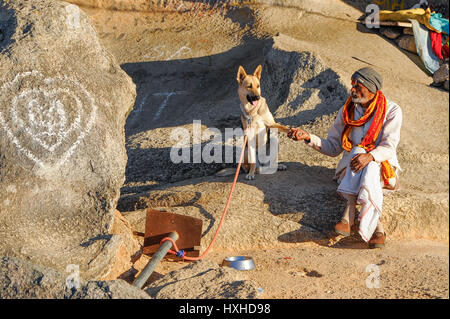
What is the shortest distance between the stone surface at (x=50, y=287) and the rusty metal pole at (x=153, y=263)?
1.71ft

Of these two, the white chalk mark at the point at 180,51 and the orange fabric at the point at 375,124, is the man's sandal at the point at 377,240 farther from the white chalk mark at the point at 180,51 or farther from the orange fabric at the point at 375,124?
the white chalk mark at the point at 180,51

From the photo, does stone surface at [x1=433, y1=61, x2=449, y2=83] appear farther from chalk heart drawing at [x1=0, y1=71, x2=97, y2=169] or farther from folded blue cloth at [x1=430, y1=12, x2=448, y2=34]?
chalk heart drawing at [x1=0, y1=71, x2=97, y2=169]

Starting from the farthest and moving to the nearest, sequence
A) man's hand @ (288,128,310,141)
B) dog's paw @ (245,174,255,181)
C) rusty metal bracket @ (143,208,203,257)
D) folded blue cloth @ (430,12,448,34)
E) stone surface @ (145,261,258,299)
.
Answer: folded blue cloth @ (430,12,448,34) → dog's paw @ (245,174,255,181) → man's hand @ (288,128,310,141) → rusty metal bracket @ (143,208,203,257) → stone surface @ (145,261,258,299)

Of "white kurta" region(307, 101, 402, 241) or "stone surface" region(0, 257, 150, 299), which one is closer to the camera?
"stone surface" region(0, 257, 150, 299)

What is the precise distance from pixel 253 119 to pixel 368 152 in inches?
68.1

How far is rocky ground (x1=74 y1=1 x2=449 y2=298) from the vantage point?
4160mm

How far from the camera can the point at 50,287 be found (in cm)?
312

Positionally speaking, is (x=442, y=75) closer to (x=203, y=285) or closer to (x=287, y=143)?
(x=287, y=143)

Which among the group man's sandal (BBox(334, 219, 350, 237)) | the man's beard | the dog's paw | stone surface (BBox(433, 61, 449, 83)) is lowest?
the dog's paw

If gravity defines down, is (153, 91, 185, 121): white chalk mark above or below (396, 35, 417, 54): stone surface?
below

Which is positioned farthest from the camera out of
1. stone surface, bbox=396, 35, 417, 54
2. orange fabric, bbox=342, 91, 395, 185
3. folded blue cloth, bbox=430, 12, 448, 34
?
folded blue cloth, bbox=430, 12, 448, 34

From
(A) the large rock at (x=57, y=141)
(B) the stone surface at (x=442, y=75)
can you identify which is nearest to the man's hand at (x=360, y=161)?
(A) the large rock at (x=57, y=141)

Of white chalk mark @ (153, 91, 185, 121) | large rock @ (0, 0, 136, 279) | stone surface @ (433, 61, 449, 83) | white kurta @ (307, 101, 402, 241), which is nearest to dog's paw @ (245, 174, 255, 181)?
white kurta @ (307, 101, 402, 241)

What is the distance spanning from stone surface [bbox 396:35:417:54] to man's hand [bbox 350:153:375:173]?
6767mm
